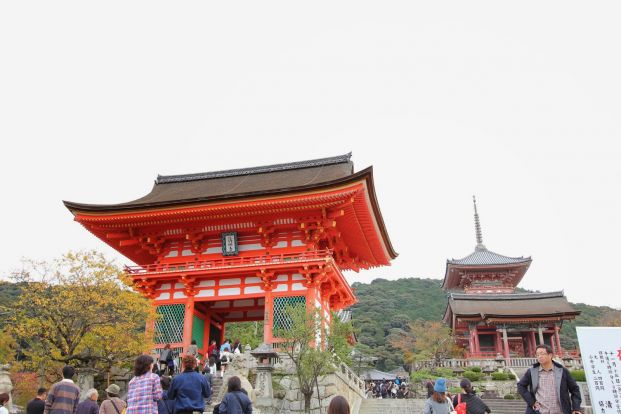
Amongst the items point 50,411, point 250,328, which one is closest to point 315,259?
point 50,411

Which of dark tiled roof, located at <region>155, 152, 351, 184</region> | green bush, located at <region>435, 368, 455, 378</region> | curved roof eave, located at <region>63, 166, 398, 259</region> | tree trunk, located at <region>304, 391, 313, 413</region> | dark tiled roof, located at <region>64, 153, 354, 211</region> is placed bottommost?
tree trunk, located at <region>304, 391, 313, 413</region>

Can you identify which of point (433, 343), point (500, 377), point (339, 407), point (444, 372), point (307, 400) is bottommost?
point (307, 400)

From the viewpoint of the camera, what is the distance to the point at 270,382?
1573 centimetres

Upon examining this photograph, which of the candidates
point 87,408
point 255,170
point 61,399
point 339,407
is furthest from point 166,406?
point 255,170

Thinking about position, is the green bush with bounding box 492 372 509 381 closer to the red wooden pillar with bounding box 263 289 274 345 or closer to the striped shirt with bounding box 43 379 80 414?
the red wooden pillar with bounding box 263 289 274 345

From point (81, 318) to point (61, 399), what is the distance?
27.0ft

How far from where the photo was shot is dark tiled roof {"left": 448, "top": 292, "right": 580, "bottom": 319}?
37.7 m

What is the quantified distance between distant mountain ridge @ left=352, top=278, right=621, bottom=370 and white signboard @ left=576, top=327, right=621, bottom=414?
5238 cm

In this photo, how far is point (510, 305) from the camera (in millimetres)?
39938

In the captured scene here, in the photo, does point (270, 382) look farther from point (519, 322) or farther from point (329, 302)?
point (519, 322)

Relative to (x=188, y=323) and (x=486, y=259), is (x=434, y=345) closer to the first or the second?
(x=486, y=259)

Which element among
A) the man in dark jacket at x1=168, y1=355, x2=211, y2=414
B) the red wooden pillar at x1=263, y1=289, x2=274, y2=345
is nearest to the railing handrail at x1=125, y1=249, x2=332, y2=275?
the red wooden pillar at x1=263, y1=289, x2=274, y2=345

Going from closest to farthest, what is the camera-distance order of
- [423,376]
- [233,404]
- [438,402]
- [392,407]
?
[233,404] → [438,402] → [392,407] → [423,376]

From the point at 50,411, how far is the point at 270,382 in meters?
8.53
